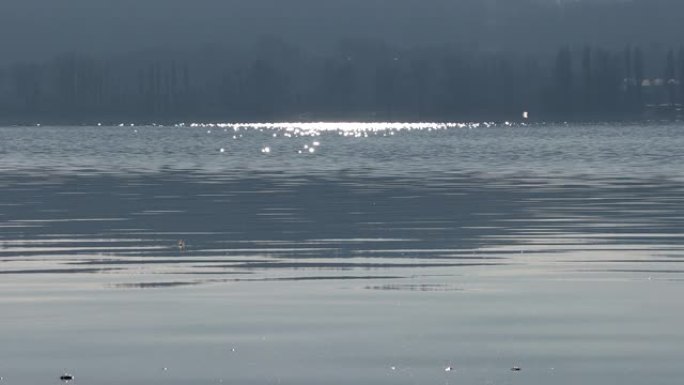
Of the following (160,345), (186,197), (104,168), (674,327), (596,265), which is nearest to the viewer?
(160,345)

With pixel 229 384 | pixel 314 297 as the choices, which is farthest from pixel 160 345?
pixel 314 297

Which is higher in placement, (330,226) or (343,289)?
(343,289)

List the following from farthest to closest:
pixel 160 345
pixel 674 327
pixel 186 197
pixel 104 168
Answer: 1. pixel 104 168
2. pixel 186 197
3. pixel 674 327
4. pixel 160 345

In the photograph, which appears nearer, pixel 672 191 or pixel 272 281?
pixel 272 281

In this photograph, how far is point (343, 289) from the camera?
28.4 metres

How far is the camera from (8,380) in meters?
19.0

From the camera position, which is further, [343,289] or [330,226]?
A: [330,226]

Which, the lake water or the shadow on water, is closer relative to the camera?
the lake water

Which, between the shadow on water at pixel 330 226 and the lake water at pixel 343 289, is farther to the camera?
the shadow on water at pixel 330 226

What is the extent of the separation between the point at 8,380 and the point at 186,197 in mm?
42973

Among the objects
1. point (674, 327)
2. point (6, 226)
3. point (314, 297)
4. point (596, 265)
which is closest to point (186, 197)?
point (6, 226)

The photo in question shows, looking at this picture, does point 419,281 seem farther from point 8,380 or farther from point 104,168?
point 104,168

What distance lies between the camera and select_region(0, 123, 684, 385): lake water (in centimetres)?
2011

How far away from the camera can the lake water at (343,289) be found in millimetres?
20109
